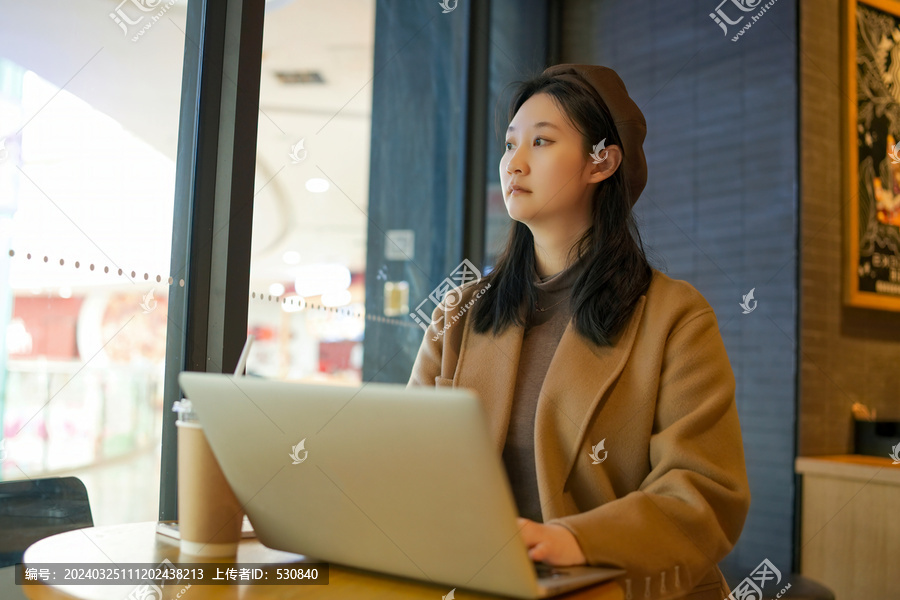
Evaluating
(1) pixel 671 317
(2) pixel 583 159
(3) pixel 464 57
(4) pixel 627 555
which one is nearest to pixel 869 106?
(3) pixel 464 57

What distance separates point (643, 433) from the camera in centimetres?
128

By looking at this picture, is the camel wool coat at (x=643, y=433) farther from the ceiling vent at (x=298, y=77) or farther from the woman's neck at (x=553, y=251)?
the ceiling vent at (x=298, y=77)

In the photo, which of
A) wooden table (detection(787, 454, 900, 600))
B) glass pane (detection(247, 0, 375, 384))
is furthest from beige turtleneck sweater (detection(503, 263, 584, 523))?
wooden table (detection(787, 454, 900, 600))

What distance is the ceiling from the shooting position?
1562 mm

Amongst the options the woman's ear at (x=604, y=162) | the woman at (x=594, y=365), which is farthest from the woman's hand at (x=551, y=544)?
the woman's ear at (x=604, y=162)

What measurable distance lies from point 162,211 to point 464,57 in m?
1.72

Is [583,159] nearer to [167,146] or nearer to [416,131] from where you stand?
[167,146]

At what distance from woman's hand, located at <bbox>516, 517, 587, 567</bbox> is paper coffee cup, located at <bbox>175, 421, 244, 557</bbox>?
397 mm

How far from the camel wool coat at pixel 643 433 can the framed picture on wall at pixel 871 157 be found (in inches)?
77.6

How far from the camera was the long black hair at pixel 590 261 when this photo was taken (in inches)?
55.7

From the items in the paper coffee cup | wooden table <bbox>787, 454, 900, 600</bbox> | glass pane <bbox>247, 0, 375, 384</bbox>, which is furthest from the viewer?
wooden table <bbox>787, 454, 900, 600</bbox>

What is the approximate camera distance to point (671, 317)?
133 centimetres

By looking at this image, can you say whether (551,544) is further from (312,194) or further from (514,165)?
(312,194)

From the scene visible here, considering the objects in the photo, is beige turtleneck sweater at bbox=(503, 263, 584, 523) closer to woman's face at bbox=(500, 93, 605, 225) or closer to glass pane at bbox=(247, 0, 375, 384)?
woman's face at bbox=(500, 93, 605, 225)
